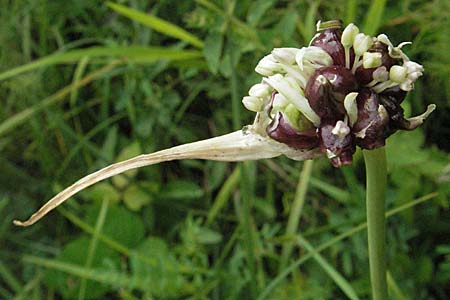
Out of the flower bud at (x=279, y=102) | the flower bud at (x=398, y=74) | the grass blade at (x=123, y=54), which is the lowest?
the grass blade at (x=123, y=54)

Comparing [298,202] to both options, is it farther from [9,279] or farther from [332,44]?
[332,44]

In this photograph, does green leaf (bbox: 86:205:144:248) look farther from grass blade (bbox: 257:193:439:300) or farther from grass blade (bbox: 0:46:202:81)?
grass blade (bbox: 257:193:439:300)

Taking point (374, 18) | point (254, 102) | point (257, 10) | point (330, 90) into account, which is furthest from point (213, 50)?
point (330, 90)

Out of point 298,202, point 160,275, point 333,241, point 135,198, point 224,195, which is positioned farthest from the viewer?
point 135,198

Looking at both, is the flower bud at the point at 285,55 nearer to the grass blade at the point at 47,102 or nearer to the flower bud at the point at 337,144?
the flower bud at the point at 337,144

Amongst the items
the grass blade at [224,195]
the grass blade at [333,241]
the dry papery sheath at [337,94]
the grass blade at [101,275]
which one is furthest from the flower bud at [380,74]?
the grass blade at [224,195]

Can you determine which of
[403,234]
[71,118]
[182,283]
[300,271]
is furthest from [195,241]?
[71,118]

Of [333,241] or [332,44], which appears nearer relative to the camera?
[332,44]

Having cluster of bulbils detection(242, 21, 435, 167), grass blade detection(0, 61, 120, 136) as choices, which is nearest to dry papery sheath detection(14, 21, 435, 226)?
cluster of bulbils detection(242, 21, 435, 167)
